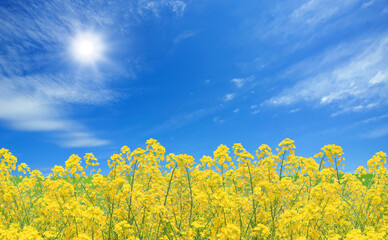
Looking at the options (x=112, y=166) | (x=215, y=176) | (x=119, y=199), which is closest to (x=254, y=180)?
(x=215, y=176)

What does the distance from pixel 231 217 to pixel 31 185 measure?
25.4ft

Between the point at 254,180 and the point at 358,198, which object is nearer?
the point at 254,180

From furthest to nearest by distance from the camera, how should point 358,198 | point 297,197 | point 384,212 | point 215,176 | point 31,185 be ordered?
point 31,185
point 358,198
point 384,212
point 297,197
point 215,176

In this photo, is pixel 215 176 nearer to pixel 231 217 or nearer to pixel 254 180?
pixel 231 217

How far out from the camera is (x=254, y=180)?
7121 mm

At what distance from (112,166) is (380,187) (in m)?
7.39

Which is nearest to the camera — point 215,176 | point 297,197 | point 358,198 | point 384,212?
point 215,176

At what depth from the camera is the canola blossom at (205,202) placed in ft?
17.9

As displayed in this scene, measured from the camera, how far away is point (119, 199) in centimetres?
580

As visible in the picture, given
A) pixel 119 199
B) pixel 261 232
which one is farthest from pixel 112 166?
pixel 261 232

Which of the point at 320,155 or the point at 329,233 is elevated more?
the point at 320,155

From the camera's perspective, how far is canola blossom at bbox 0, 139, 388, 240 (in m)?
5.44

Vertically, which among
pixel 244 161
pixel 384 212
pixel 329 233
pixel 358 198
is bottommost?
pixel 329 233

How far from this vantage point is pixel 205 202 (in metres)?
6.52
